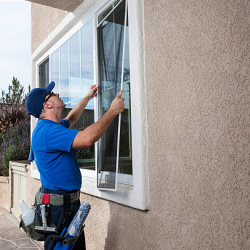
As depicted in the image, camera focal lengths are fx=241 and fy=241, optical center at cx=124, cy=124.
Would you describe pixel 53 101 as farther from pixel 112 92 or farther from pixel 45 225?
pixel 45 225

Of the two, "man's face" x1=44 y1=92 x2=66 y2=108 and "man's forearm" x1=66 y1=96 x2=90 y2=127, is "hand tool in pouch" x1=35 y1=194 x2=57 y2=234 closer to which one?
"man's face" x1=44 y1=92 x2=66 y2=108

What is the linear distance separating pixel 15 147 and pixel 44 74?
8.47 feet

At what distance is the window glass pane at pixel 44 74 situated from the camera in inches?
181

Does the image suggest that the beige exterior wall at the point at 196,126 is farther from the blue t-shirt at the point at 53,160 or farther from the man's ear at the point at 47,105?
the man's ear at the point at 47,105

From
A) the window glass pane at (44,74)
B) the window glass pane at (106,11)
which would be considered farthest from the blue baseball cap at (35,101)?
the window glass pane at (44,74)

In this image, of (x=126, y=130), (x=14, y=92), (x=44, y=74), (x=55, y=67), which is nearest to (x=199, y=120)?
(x=126, y=130)

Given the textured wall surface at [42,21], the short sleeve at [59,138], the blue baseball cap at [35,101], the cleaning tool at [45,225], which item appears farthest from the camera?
the textured wall surface at [42,21]

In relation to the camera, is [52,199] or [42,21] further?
[42,21]

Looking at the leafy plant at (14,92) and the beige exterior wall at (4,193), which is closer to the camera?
the beige exterior wall at (4,193)

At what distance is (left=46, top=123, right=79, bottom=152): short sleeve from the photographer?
1.84 metres

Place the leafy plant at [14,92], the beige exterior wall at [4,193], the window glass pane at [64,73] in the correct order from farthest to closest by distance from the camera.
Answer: the leafy plant at [14,92] → the beige exterior wall at [4,193] → the window glass pane at [64,73]

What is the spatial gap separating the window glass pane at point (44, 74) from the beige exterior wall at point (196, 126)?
10.3ft

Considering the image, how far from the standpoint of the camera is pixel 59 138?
188cm

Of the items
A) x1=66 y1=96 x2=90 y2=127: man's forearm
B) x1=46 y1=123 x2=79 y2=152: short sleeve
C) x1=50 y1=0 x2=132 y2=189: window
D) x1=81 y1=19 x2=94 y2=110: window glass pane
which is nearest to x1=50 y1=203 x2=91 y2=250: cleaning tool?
x1=50 y1=0 x2=132 y2=189: window
